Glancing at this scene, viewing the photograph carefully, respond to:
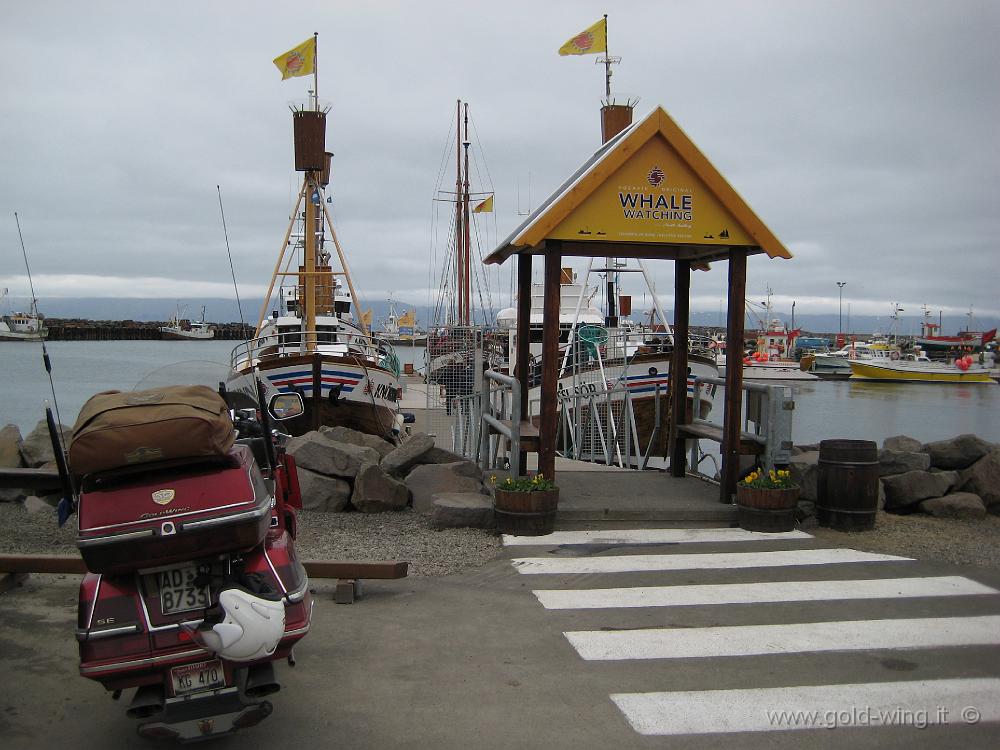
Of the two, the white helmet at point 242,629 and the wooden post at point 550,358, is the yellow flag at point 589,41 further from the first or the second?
the white helmet at point 242,629

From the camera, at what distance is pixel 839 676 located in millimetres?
5219

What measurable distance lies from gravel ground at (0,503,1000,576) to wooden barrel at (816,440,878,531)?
116 mm

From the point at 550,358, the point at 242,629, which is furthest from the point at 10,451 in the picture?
the point at 242,629

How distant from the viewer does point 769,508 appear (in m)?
8.51

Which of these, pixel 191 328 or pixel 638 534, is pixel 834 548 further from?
pixel 191 328

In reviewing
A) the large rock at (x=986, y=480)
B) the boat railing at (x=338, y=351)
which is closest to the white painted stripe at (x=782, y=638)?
the large rock at (x=986, y=480)

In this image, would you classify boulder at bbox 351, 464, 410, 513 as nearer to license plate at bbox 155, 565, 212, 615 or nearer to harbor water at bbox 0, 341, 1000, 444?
license plate at bbox 155, 565, 212, 615

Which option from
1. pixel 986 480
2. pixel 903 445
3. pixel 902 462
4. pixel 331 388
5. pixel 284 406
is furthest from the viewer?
pixel 331 388

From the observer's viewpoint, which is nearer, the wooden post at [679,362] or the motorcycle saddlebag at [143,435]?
the motorcycle saddlebag at [143,435]

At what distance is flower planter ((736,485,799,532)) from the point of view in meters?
8.49

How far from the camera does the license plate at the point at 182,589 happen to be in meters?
4.04

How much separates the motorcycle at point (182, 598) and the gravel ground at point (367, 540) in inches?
128

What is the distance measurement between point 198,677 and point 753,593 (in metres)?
4.27

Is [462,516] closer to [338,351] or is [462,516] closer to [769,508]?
[769,508]
